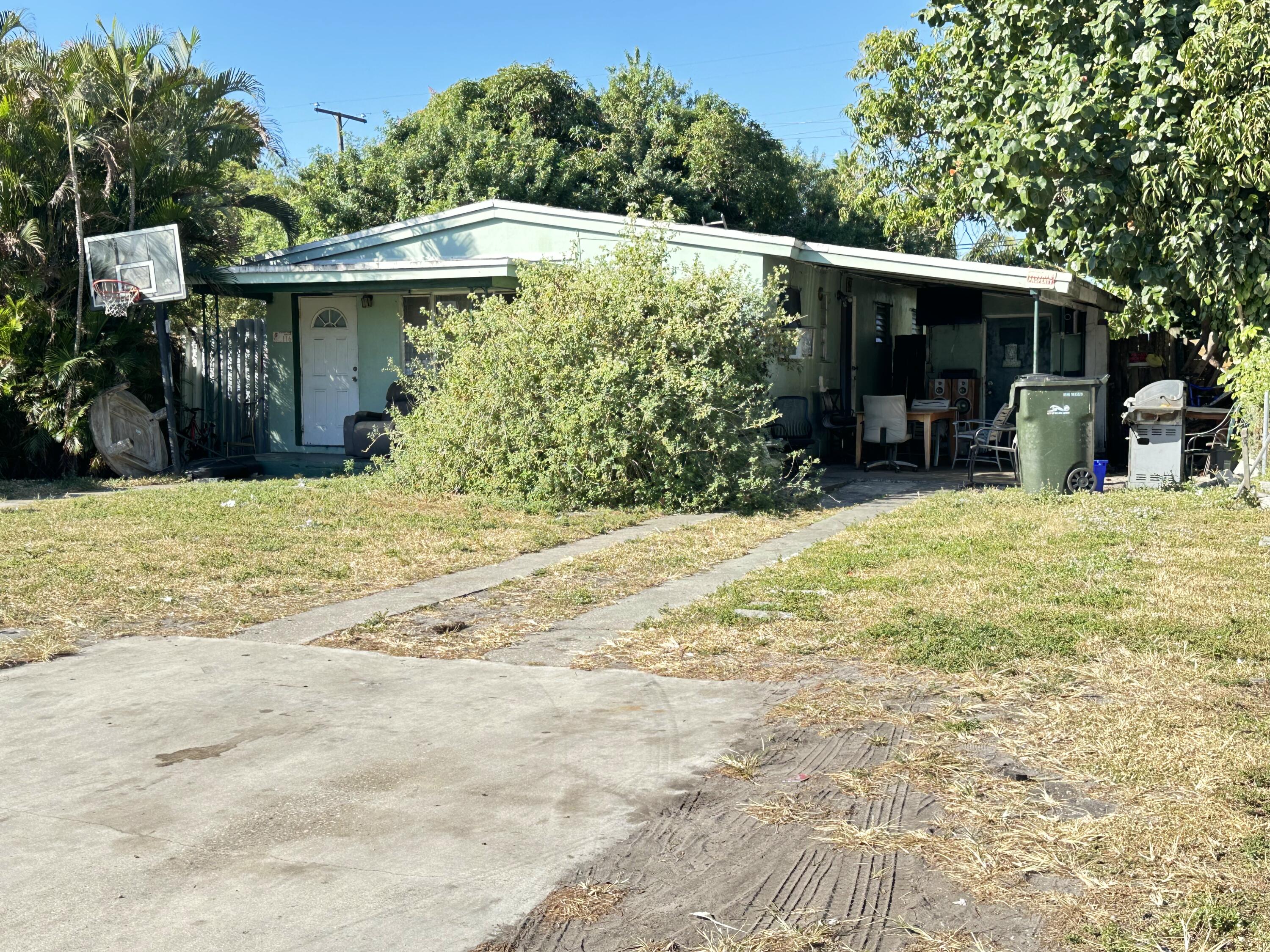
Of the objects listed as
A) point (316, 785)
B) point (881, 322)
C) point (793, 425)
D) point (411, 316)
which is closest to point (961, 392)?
point (881, 322)

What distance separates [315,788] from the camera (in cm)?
396

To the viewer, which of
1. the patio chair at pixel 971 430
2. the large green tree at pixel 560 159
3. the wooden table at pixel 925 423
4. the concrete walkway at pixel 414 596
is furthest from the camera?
the large green tree at pixel 560 159

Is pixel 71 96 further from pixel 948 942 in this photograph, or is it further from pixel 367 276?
pixel 948 942

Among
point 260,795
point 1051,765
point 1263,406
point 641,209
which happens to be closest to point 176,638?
point 260,795

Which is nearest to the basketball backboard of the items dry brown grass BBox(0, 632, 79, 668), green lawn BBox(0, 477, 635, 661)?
green lawn BBox(0, 477, 635, 661)

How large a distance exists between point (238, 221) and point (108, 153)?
3.21 m

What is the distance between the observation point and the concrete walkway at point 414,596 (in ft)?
20.8

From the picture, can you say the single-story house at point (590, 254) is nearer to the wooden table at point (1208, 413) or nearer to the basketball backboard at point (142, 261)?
the basketball backboard at point (142, 261)

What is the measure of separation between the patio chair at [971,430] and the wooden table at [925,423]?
23cm

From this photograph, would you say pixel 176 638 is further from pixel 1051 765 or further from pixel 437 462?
pixel 437 462

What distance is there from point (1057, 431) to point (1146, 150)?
2.96 metres

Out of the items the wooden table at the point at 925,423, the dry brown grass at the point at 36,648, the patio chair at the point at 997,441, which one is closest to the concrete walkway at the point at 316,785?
the dry brown grass at the point at 36,648

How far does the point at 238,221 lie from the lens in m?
18.0

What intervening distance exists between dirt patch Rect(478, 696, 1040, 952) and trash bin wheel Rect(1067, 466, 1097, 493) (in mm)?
9031
